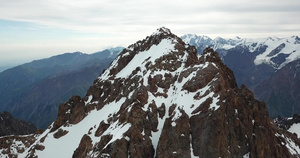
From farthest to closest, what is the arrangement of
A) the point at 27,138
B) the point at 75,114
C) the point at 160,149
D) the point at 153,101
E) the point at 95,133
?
A: the point at 27,138, the point at 75,114, the point at 95,133, the point at 153,101, the point at 160,149

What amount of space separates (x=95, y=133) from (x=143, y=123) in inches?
1200

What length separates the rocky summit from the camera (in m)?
74.4

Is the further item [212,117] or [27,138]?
[27,138]

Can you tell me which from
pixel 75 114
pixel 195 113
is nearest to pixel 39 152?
pixel 75 114

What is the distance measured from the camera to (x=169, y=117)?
8731cm

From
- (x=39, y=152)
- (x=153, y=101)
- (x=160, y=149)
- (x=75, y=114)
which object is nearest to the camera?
(x=160, y=149)

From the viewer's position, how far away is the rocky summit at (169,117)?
244ft

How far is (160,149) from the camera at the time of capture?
255 feet

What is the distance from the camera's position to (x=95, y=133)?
4257 inches

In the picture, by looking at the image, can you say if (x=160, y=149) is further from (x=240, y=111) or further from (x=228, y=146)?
(x=240, y=111)

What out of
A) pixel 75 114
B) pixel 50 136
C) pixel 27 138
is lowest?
pixel 27 138

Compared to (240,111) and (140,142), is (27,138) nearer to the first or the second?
(140,142)

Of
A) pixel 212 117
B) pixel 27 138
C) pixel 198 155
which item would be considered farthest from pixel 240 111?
pixel 27 138

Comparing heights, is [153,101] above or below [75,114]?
above
